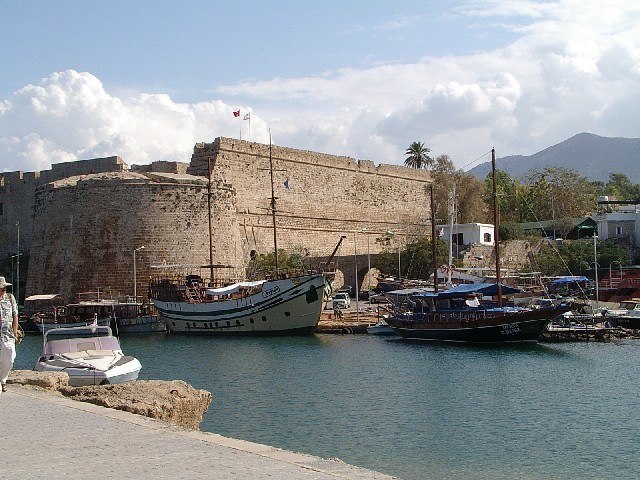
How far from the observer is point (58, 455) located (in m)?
6.61

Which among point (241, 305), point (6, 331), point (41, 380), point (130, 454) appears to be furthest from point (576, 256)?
point (130, 454)

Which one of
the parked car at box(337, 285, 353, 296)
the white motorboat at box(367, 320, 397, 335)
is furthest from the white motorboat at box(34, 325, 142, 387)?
the parked car at box(337, 285, 353, 296)

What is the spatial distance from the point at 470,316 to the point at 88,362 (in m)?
14.1

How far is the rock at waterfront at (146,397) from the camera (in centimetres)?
939

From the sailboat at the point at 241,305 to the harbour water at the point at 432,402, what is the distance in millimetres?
3441

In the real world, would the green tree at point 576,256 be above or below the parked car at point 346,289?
above

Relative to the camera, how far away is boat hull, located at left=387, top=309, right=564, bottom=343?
2572 cm

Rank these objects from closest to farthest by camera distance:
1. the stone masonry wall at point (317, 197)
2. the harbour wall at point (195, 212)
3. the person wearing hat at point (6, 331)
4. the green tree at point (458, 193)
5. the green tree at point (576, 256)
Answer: the person wearing hat at point (6, 331) < the harbour wall at point (195, 212) < the stone masonry wall at point (317, 197) < the green tree at point (576, 256) < the green tree at point (458, 193)

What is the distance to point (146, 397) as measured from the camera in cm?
986

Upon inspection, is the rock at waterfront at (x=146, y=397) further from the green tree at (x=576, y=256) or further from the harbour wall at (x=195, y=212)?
the green tree at (x=576, y=256)

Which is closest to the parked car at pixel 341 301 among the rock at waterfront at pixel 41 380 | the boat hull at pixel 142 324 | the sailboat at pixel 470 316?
the sailboat at pixel 470 316

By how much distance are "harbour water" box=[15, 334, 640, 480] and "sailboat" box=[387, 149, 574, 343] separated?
70 centimetres

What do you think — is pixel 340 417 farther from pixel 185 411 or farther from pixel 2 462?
pixel 2 462

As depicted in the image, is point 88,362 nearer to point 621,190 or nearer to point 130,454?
point 130,454
